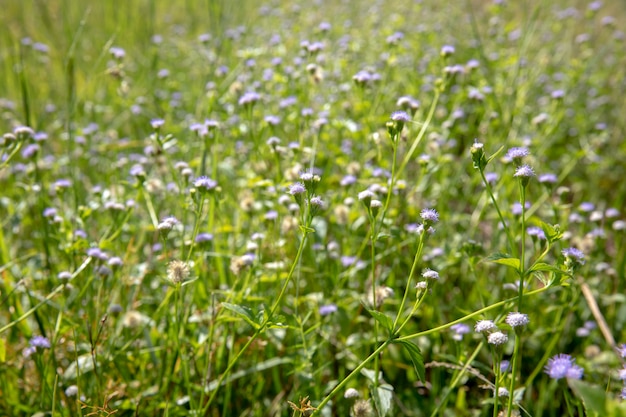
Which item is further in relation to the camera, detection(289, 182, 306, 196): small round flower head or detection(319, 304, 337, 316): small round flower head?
detection(319, 304, 337, 316): small round flower head

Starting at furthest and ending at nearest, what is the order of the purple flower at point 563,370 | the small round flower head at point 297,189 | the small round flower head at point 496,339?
the small round flower head at point 297,189 < the small round flower head at point 496,339 < the purple flower at point 563,370

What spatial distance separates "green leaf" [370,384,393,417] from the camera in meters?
1.66

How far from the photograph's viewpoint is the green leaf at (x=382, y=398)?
5.46 feet

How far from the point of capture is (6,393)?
210 centimetres

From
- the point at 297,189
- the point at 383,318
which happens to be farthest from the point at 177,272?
the point at 383,318

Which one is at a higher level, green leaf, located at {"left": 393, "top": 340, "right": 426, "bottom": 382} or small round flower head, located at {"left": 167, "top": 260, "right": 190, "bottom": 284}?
small round flower head, located at {"left": 167, "top": 260, "right": 190, "bottom": 284}

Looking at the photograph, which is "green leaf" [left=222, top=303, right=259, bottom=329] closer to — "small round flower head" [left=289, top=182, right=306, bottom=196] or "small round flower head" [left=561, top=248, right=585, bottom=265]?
"small round flower head" [left=289, top=182, right=306, bottom=196]

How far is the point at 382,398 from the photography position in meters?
1.72

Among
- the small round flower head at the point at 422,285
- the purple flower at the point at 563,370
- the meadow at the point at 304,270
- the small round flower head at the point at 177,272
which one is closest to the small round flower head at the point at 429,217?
the meadow at the point at 304,270

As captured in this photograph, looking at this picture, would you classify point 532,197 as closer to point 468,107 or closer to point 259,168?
point 468,107

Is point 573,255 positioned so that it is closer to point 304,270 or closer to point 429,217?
point 429,217

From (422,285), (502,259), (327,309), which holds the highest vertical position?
(502,259)

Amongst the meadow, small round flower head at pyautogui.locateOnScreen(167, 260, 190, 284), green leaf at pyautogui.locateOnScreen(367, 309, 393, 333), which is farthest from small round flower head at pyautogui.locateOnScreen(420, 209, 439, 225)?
small round flower head at pyautogui.locateOnScreen(167, 260, 190, 284)

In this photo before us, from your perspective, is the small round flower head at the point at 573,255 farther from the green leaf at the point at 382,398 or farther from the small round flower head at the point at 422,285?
the green leaf at the point at 382,398
